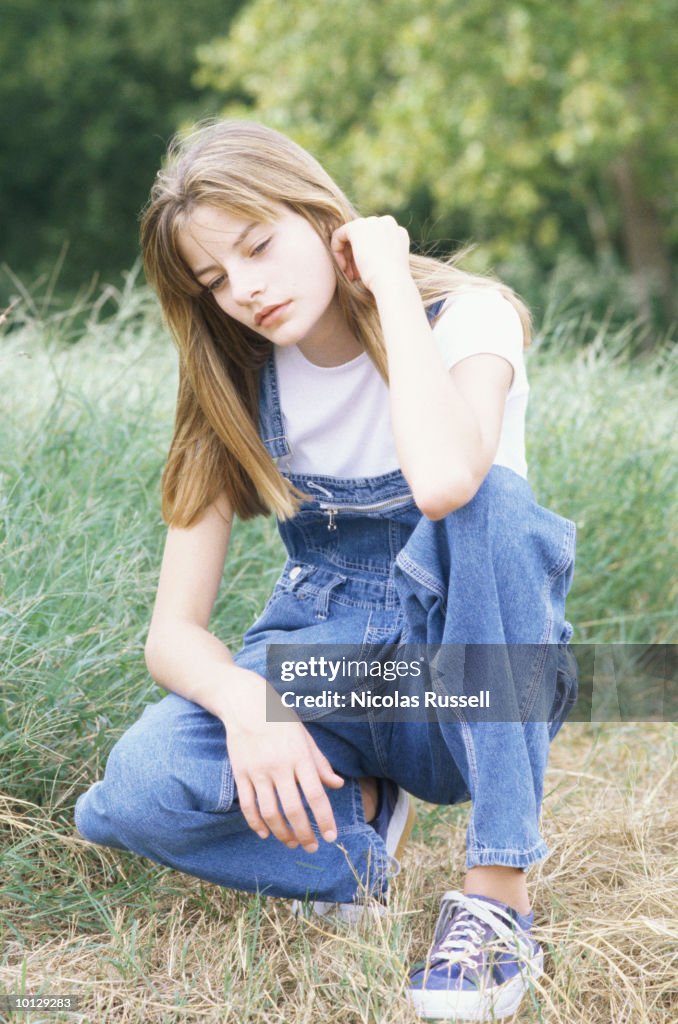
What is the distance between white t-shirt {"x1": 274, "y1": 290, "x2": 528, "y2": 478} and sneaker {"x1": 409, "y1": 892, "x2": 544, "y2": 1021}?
0.68 meters

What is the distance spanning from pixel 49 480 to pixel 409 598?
3.84 feet

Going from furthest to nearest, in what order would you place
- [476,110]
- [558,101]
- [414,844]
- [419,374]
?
[558,101] → [476,110] → [414,844] → [419,374]

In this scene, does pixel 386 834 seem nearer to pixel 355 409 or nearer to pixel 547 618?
pixel 547 618

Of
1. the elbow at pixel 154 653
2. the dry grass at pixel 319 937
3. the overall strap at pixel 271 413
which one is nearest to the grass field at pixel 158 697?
the dry grass at pixel 319 937

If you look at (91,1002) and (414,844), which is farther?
(414,844)

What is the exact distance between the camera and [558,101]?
8461mm

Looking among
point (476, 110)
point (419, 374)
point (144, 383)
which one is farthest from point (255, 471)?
point (476, 110)

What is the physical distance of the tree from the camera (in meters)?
7.68

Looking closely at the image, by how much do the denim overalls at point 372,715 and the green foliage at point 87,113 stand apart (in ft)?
44.4

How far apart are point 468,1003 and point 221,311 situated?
1144 mm

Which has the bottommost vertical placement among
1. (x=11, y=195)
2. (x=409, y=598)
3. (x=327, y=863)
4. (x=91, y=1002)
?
(x=91, y=1002)

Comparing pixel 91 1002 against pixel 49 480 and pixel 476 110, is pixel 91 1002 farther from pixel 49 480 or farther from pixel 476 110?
pixel 476 110

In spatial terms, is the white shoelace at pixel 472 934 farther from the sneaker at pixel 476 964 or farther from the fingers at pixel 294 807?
the fingers at pixel 294 807

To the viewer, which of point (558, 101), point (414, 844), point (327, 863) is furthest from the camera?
point (558, 101)
